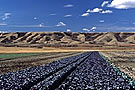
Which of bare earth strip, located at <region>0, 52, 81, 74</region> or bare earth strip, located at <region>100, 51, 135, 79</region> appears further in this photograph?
bare earth strip, located at <region>0, 52, 81, 74</region>

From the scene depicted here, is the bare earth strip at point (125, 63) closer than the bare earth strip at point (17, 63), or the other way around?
the bare earth strip at point (125, 63)

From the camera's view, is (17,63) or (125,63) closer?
(17,63)

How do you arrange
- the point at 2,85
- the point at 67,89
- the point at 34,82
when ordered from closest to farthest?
→ 1. the point at 67,89
2. the point at 2,85
3. the point at 34,82

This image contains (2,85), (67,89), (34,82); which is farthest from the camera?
(34,82)

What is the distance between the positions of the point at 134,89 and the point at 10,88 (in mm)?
8355

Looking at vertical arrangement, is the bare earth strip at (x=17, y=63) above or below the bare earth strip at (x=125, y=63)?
above

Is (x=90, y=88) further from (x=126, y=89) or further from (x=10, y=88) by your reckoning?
(x=10, y=88)

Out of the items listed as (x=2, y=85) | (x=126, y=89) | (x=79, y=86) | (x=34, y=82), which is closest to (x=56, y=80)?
(x=34, y=82)

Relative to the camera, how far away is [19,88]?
17.0 metres

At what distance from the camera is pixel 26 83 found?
1869 centimetres

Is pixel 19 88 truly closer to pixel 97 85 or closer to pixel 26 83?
pixel 26 83

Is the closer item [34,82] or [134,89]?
[134,89]

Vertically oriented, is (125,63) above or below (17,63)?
below

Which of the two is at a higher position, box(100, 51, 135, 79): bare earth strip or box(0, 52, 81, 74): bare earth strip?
box(0, 52, 81, 74): bare earth strip
